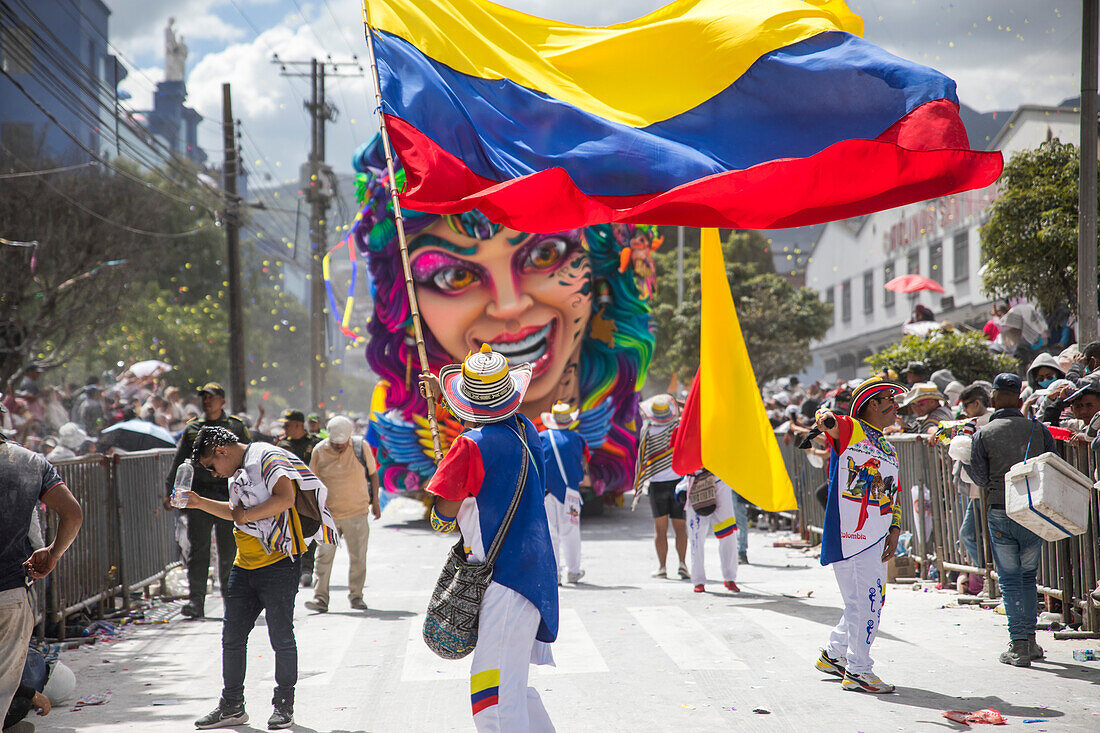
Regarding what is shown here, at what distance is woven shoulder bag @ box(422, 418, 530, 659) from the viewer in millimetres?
4523

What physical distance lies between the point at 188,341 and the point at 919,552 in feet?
133

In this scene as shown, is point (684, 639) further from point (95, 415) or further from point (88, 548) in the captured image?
point (95, 415)

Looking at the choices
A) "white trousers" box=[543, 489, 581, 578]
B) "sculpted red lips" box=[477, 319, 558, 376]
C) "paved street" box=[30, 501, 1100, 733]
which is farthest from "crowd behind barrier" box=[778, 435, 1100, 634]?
"sculpted red lips" box=[477, 319, 558, 376]

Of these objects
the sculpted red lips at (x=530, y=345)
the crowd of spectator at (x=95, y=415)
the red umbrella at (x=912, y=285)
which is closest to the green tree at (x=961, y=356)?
the sculpted red lips at (x=530, y=345)

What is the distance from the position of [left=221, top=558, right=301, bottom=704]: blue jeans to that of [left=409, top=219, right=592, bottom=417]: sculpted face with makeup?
10.4 m

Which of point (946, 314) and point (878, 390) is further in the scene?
point (946, 314)

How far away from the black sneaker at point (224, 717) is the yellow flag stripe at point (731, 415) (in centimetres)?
374

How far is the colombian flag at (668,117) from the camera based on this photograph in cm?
679

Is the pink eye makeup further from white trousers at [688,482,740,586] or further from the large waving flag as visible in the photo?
the large waving flag

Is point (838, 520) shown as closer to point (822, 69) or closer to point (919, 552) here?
point (822, 69)

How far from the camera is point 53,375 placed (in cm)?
4625

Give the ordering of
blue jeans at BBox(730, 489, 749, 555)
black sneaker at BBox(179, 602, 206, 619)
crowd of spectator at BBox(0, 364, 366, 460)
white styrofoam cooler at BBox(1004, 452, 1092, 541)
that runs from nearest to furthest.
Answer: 1. white styrofoam cooler at BBox(1004, 452, 1092, 541)
2. black sneaker at BBox(179, 602, 206, 619)
3. blue jeans at BBox(730, 489, 749, 555)
4. crowd of spectator at BBox(0, 364, 366, 460)

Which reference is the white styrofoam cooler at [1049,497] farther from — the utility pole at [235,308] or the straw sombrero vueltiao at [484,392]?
the utility pole at [235,308]

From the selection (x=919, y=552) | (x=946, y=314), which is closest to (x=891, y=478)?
(x=919, y=552)
